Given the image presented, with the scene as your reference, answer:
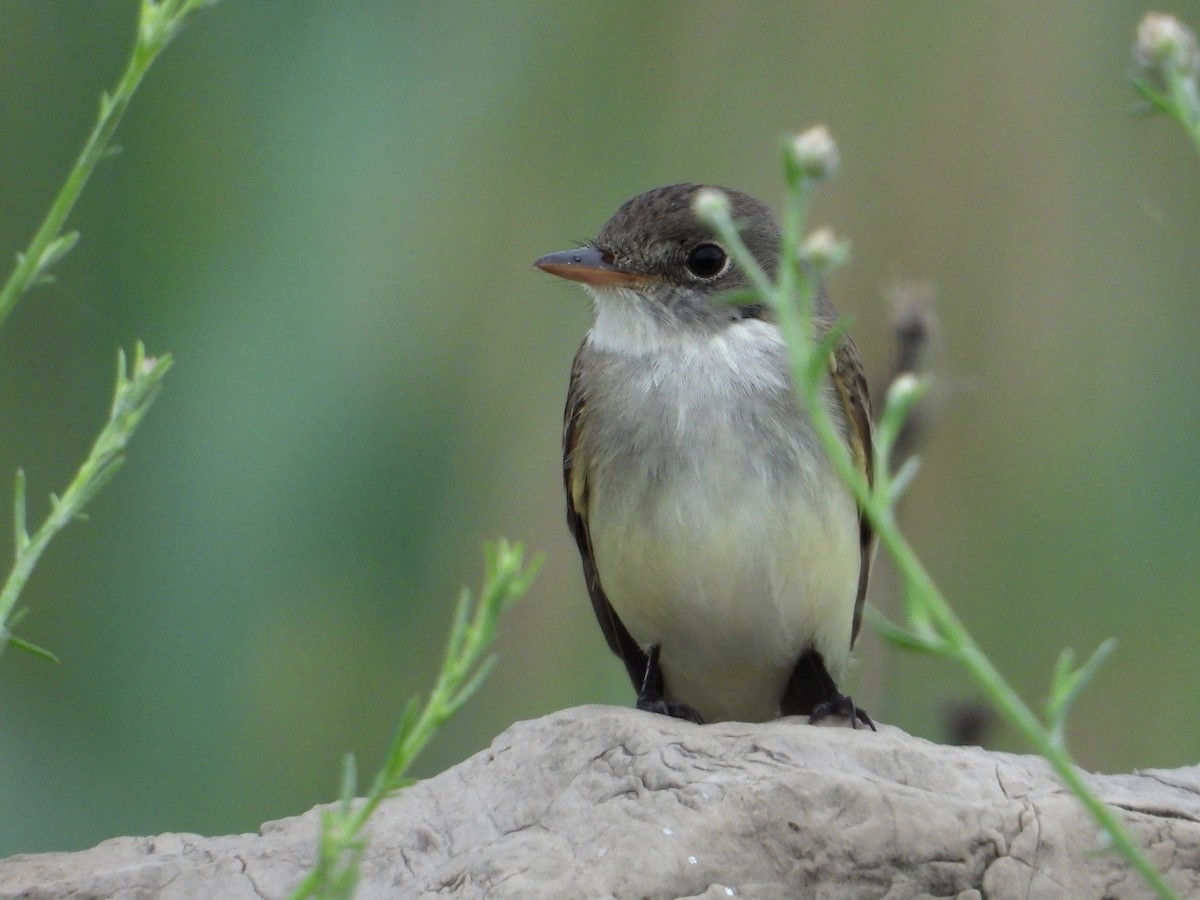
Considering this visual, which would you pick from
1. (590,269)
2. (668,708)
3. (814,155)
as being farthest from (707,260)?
(814,155)

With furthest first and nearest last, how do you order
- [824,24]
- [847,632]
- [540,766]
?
[824,24]
[847,632]
[540,766]

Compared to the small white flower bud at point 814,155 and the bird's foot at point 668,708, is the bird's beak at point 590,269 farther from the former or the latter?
the small white flower bud at point 814,155

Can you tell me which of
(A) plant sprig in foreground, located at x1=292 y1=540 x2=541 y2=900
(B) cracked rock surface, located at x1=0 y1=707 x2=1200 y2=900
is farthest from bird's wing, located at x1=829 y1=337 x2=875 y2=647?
(A) plant sprig in foreground, located at x1=292 y1=540 x2=541 y2=900

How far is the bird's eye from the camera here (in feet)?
15.1

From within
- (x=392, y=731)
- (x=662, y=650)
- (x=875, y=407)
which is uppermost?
(x=875, y=407)

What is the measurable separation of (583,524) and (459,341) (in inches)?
38.0

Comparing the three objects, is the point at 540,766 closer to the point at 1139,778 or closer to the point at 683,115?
the point at 1139,778

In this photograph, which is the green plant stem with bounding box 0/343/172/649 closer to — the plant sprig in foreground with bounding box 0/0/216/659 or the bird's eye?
the plant sprig in foreground with bounding box 0/0/216/659

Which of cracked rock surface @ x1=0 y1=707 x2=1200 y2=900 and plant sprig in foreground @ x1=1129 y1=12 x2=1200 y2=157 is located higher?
plant sprig in foreground @ x1=1129 y1=12 x2=1200 y2=157

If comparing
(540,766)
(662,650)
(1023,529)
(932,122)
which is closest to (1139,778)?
(540,766)

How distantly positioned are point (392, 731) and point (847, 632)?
1.33 metres

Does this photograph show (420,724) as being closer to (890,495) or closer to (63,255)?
(890,495)

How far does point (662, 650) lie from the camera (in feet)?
15.7

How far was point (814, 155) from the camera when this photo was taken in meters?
2.07
